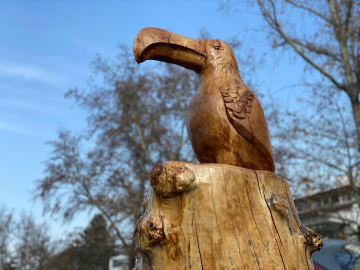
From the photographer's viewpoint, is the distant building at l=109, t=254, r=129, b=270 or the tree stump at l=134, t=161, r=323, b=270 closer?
the tree stump at l=134, t=161, r=323, b=270

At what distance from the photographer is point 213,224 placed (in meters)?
1.62

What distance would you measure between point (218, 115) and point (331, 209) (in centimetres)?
906

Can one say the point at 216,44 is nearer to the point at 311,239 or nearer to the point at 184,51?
the point at 184,51

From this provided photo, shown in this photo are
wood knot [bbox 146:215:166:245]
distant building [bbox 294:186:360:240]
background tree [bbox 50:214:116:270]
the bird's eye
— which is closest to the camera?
wood knot [bbox 146:215:166:245]

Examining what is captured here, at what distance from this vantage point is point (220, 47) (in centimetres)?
230

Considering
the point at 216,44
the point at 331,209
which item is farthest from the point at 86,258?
the point at 216,44

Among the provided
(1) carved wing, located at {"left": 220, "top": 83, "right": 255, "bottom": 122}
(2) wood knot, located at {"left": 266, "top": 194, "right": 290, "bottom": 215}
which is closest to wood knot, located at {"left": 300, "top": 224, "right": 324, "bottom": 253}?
(2) wood knot, located at {"left": 266, "top": 194, "right": 290, "bottom": 215}

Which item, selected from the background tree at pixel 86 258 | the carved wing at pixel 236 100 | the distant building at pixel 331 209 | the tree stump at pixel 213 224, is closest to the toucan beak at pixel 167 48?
the carved wing at pixel 236 100

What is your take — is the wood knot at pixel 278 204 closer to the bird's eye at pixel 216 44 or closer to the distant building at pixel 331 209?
the bird's eye at pixel 216 44

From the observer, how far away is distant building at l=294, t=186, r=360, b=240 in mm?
8961

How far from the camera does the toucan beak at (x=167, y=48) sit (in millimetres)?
1964

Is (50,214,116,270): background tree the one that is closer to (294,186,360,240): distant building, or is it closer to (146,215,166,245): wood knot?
(294,186,360,240): distant building

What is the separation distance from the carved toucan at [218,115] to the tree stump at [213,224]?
23 centimetres

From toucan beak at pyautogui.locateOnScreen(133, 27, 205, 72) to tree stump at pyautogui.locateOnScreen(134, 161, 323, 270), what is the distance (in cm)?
72
